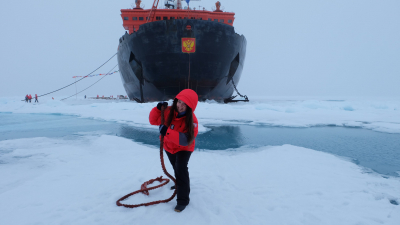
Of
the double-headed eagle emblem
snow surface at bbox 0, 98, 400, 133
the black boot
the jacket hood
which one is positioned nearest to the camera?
the jacket hood

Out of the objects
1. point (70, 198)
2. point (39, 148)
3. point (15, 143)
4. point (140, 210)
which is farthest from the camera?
point (15, 143)

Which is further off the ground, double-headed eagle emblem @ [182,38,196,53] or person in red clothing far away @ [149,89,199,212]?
double-headed eagle emblem @ [182,38,196,53]

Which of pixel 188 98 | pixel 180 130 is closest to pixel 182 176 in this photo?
pixel 180 130

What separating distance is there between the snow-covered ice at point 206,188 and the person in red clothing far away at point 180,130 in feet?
0.86

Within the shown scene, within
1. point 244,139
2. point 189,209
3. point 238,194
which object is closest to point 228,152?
point 244,139

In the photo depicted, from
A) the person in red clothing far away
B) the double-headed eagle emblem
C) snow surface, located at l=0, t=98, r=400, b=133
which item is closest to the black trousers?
the person in red clothing far away

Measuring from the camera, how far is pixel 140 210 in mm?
1932

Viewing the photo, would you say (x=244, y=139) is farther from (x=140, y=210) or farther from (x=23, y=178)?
(x=23, y=178)

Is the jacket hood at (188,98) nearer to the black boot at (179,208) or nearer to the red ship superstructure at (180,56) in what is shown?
the black boot at (179,208)

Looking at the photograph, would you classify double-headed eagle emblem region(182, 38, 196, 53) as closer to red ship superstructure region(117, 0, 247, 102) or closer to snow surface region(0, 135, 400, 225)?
red ship superstructure region(117, 0, 247, 102)

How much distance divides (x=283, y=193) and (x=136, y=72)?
11.8 m

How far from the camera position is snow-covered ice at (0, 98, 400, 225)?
1.84 meters

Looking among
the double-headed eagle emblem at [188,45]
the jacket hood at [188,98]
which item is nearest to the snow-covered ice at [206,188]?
the jacket hood at [188,98]

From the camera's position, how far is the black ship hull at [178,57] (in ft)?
35.6
